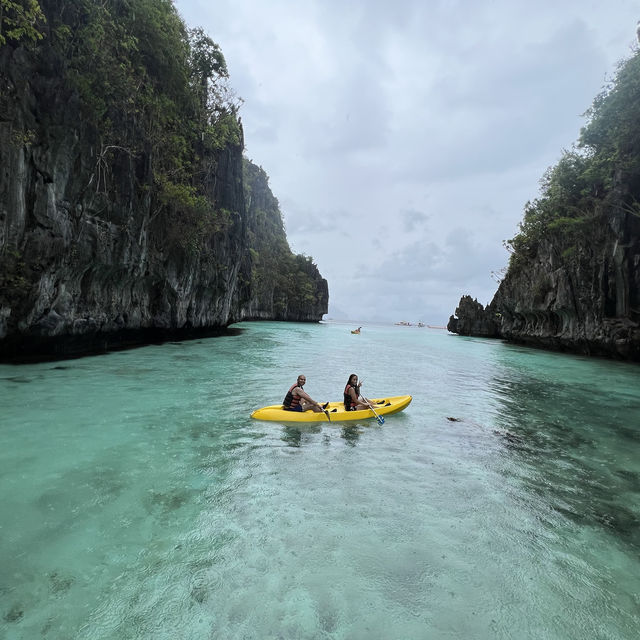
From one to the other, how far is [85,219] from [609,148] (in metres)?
27.1

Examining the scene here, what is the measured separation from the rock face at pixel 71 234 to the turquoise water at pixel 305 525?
Result: 13.9 ft

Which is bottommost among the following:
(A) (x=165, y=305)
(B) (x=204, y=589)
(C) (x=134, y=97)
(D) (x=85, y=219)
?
(B) (x=204, y=589)

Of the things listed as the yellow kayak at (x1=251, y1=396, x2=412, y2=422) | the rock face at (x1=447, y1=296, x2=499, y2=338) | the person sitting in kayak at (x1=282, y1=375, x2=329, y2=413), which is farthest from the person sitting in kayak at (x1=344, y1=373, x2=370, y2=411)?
the rock face at (x1=447, y1=296, x2=499, y2=338)

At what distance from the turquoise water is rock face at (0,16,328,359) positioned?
4.25 metres

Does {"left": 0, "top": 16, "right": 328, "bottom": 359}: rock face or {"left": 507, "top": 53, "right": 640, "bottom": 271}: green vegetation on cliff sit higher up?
{"left": 507, "top": 53, "right": 640, "bottom": 271}: green vegetation on cliff

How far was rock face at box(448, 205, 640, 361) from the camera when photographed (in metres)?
21.1

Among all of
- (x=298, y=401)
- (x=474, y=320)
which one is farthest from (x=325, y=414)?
(x=474, y=320)

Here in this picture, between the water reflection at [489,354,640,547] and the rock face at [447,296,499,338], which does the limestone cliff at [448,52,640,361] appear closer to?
the water reflection at [489,354,640,547]

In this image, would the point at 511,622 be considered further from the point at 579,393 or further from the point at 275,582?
the point at 579,393

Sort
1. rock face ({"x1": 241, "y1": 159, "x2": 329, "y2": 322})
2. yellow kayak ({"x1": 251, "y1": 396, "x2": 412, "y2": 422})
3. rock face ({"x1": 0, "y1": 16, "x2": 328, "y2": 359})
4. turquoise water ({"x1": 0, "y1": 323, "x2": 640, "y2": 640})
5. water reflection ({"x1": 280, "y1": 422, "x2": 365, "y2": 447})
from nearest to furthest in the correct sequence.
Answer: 1. turquoise water ({"x1": 0, "y1": 323, "x2": 640, "y2": 640})
2. water reflection ({"x1": 280, "y1": 422, "x2": 365, "y2": 447})
3. yellow kayak ({"x1": 251, "y1": 396, "x2": 412, "y2": 422})
4. rock face ({"x1": 0, "y1": 16, "x2": 328, "y2": 359})
5. rock face ({"x1": 241, "y1": 159, "x2": 329, "y2": 322})

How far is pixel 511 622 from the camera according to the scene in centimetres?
306

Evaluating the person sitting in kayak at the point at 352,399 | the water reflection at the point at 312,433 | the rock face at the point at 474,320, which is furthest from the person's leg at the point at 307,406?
the rock face at the point at 474,320

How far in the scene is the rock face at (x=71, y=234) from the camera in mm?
10703

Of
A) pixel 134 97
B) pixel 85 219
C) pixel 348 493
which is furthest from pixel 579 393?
Answer: pixel 134 97
